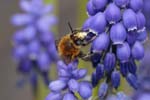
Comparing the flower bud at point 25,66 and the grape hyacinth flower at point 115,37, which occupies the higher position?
the grape hyacinth flower at point 115,37

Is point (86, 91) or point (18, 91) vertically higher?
point (86, 91)

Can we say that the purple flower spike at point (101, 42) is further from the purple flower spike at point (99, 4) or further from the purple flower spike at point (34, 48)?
the purple flower spike at point (34, 48)

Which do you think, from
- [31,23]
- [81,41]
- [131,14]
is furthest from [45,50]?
[131,14]

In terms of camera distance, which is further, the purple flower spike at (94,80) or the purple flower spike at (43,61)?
the purple flower spike at (43,61)

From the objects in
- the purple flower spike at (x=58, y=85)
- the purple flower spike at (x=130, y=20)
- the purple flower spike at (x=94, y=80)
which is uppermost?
the purple flower spike at (x=130, y=20)

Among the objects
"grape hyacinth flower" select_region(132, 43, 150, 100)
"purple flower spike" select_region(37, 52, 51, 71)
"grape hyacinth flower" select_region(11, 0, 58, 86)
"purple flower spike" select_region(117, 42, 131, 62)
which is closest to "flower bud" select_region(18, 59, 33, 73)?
"grape hyacinth flower" select_region(11, 0, 58, 86)

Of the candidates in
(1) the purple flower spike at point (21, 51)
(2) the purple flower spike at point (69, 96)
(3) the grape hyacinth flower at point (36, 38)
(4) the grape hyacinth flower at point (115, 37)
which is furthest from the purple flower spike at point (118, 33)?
(1) the purple flower spike at point (21, 51)

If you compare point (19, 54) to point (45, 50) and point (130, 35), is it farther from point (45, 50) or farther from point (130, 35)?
point (130, 35)

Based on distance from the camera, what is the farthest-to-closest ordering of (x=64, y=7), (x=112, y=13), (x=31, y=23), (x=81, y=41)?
(x=64, y=7), (x=31, y=23), (x=81, y=41), (x=112, y=13)
